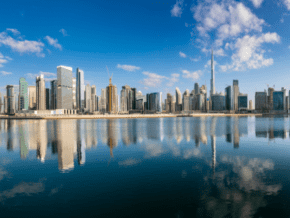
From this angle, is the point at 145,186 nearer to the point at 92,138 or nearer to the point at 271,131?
the point at 92,138

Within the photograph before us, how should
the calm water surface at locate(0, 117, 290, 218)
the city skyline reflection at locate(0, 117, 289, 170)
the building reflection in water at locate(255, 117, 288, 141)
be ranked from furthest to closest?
the building reflection in water at locate(255, 117, 288, 141) < the city skyline reflection at locate(0, 117, 289, 170) < the calm water surface at locate(0, 117, 290, 218)

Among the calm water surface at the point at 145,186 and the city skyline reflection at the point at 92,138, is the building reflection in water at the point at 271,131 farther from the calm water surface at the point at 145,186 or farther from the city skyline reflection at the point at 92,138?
the calm water surface at the point at 145,186

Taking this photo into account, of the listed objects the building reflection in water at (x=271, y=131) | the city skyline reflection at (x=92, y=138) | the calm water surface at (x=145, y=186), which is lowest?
the building reflection in water at (x=271, y=131)

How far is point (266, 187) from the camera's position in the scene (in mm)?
16062

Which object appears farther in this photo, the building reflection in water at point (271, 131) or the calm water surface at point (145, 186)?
the building reflection in water at point (271, 131)

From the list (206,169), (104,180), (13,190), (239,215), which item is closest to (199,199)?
(239,215)

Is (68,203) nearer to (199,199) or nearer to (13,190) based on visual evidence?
(13,190)

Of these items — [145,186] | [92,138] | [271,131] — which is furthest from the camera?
[271,131]

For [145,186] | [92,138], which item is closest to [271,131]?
[92,138]

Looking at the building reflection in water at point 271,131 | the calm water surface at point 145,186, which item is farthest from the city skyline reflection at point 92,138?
the calm water surface at point 145,186

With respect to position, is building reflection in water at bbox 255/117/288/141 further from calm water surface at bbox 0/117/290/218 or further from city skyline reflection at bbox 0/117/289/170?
calm water surface at bbox 0/117/290/218

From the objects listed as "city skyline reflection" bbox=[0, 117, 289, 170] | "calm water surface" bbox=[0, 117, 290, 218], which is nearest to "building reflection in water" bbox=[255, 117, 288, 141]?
"city skyline reflection" bbox=[0, 117, 289, 170]

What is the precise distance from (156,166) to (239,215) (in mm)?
12034

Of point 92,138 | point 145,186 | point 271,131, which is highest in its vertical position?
point 145,186
